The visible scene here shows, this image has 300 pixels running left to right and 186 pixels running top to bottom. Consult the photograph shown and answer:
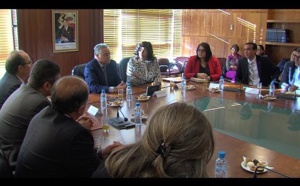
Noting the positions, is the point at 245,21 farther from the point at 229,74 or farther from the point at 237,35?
the point at 229,74

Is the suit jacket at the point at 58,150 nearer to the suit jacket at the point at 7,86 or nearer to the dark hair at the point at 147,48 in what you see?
the suit jacket at the point at 7,86

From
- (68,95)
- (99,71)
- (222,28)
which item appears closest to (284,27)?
(222,28)

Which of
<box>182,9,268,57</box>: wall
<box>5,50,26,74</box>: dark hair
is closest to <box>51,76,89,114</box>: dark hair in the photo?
<box>5,50,26,74</box>: dark hair

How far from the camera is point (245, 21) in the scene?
6105mm

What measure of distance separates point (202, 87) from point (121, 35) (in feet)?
8.56

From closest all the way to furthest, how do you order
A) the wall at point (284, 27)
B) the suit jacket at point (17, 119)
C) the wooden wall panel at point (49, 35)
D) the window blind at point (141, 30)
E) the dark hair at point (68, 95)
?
1. the dark hair at point (68, 95)
2. the suit jacket at point (17, 119)
3. the wooden wall panel at point (49, 35)
4. the wall at point (284, 27)
5. the window blind at point (141, 30)

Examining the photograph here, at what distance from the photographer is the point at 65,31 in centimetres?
451

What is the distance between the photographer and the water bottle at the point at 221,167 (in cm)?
162

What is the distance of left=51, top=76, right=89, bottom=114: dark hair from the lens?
5.53ft

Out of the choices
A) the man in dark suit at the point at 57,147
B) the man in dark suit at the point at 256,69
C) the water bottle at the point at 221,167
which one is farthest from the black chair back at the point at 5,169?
the man in dark suit at the point at 256,69

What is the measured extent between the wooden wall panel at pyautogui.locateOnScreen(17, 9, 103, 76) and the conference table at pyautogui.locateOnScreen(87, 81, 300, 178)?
4.58ft

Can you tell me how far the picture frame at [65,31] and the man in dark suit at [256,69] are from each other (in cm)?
248

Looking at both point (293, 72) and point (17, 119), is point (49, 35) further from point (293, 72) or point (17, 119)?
point (293, 72)
